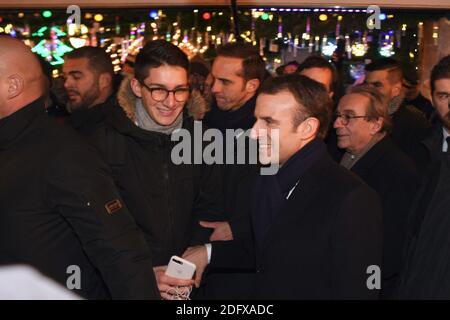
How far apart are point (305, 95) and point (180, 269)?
879mm

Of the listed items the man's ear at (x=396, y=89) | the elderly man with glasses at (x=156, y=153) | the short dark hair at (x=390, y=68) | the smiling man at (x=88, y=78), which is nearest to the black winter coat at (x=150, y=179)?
the elderly man with glasses at (x=156, y=153)

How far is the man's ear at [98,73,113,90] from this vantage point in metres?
5.23

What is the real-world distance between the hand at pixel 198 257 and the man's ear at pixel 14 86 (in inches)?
42.8

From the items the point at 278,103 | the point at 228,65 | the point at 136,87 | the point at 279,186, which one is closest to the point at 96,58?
the point at 228,65

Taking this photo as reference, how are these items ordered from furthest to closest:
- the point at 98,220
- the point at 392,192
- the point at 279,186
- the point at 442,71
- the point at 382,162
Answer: the point at 442,71
the point at 382,162
the point at 392,192
the point at 279,186
the point at 98,220

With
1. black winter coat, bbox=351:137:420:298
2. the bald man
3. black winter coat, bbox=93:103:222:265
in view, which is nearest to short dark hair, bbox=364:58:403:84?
black winter coat, bbox=351:137:420:298

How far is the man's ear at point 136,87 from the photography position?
325 cm

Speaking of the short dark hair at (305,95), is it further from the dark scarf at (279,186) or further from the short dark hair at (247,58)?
the short dark hair at (247,58)

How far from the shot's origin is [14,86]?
257 centimetres

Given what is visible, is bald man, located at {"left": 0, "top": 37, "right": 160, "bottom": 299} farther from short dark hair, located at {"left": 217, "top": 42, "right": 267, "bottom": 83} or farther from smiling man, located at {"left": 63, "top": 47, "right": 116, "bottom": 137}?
smiling man, located at {"left": 63, "top": 47, "right": 116, "bottom": 137}

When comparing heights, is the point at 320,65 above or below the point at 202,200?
above

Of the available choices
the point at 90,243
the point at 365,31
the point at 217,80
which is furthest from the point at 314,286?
the point at 365,31

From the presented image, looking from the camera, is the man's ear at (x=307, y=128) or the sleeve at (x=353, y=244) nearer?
the sleeve at (x=353, y=244)

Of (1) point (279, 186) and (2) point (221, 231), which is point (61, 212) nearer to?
(1) point (279, 186)
